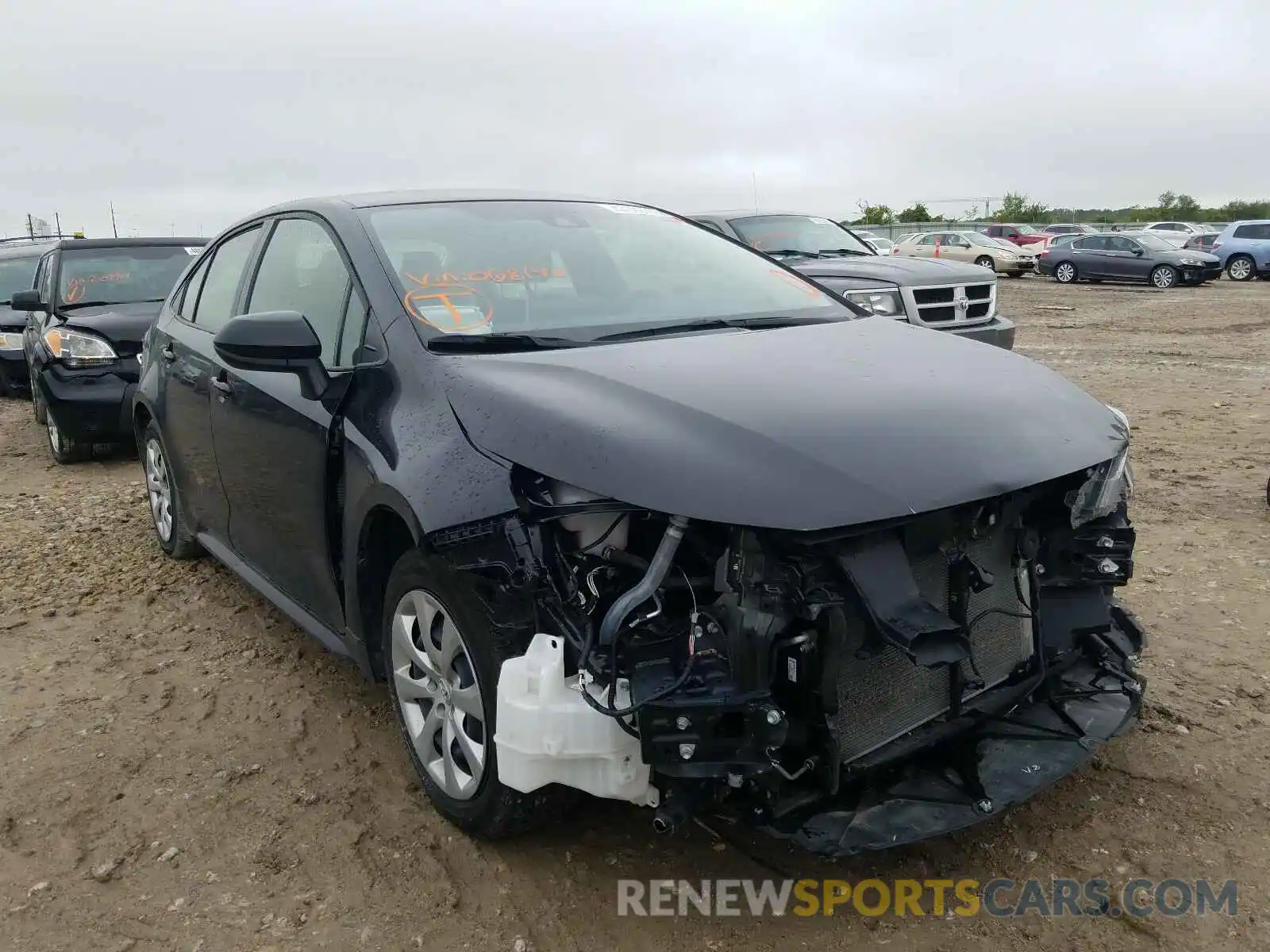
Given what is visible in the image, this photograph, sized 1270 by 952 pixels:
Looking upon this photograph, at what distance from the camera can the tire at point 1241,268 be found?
87.1ft

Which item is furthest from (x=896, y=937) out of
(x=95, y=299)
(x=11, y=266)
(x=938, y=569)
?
(x=11, y=266)

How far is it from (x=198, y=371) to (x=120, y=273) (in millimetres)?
5308

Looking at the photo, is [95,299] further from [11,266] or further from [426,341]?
[426,341]

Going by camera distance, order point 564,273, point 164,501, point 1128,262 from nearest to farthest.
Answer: point 564,273 < point 164,501 < point 1128,262

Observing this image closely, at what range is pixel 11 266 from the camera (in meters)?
11.7

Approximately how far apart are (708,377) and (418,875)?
4.83ft

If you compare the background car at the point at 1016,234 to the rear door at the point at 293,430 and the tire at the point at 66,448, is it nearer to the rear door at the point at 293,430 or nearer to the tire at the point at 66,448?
the tire at the point at 66,448

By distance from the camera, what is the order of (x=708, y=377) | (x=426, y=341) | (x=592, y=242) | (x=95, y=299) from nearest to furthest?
(x=708, y=377) → (x=426, y=341) → (x=592, y=242) → (x=95, y=299)

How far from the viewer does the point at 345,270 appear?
326 centimetres

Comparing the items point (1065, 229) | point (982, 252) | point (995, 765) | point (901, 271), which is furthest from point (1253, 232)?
point (995, 765)

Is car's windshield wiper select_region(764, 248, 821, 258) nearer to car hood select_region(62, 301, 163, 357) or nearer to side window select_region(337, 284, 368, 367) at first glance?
car hood select_region(62, 301, 163, 357)

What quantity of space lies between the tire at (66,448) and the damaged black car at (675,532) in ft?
16.3

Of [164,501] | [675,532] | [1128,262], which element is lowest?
[164,501]

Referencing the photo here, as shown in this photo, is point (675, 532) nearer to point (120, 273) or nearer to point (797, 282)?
point (797, 282)
